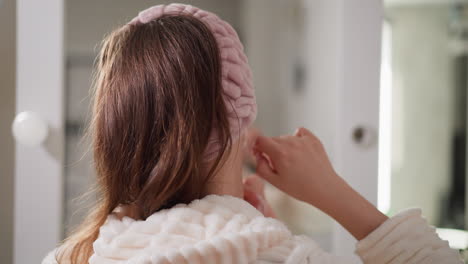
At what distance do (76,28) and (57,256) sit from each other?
44 centimetres

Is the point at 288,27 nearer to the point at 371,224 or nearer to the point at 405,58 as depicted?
the point at 405,58

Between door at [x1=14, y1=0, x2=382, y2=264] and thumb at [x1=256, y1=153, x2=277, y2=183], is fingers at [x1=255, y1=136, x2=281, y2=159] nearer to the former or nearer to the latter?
thumb at [x1=256, y1=153, x2=277, y2=183]

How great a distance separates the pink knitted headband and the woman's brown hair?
0.04 feet

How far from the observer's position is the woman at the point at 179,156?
438mm

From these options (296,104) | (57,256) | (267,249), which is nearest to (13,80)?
(57,256)

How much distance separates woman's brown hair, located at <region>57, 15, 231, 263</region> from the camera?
0.48m

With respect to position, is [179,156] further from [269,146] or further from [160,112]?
[269,146]

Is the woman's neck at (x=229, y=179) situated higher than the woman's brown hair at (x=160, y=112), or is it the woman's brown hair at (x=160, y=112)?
the woman's brown hair at (x=160, y=112)

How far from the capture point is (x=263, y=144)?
2.10 ft

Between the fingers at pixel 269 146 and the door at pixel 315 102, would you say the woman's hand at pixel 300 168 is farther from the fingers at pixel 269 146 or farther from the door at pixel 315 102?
the door at pixel 315 102

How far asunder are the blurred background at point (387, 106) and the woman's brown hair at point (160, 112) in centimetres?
27

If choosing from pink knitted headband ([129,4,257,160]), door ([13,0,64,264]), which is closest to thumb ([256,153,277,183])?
pink knitted headband ([129,4,257,160])

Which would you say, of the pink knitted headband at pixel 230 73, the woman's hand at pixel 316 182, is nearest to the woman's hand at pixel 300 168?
the woman's hand at pixel 316 182

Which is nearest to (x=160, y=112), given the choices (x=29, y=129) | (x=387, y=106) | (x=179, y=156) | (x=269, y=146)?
(x=179, y=156)
